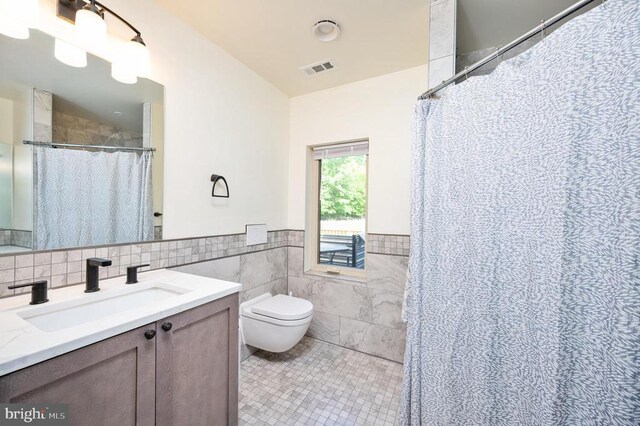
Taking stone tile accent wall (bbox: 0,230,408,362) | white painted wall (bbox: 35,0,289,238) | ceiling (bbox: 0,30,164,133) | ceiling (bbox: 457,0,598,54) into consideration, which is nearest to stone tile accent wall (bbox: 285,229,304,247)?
stone tile accent wall (bbox: 0,230,408,362)

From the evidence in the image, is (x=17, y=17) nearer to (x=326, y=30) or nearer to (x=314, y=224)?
(x=326, y=30)

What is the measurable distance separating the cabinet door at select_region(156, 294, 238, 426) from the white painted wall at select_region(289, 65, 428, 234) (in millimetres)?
1470

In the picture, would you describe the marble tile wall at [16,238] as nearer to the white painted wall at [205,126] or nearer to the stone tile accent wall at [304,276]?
the stone tile accent wall at [304,276]

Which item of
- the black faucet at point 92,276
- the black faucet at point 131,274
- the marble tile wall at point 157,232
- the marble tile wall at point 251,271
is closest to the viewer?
the black faucet at point 92,276

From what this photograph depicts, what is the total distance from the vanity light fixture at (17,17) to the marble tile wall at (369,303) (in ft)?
7.22

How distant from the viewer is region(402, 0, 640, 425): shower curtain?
0.59 meters

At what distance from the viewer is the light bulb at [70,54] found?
43.4 inches

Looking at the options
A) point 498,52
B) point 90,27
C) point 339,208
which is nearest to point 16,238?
point 90,27

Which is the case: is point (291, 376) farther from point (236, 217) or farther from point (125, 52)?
point (125, 52)

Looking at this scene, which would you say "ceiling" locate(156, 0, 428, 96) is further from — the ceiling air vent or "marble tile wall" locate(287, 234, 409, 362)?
"marble tile wall" locate(287, 234, 409, 362)

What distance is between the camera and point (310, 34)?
1702 millimetres

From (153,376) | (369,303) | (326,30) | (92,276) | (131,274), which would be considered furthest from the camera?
(369,303)

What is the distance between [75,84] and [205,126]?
26.6 inches

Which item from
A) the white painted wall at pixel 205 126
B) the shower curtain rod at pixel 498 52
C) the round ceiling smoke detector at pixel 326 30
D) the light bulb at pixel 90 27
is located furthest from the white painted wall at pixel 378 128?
the light bulb at pixel 90 27
